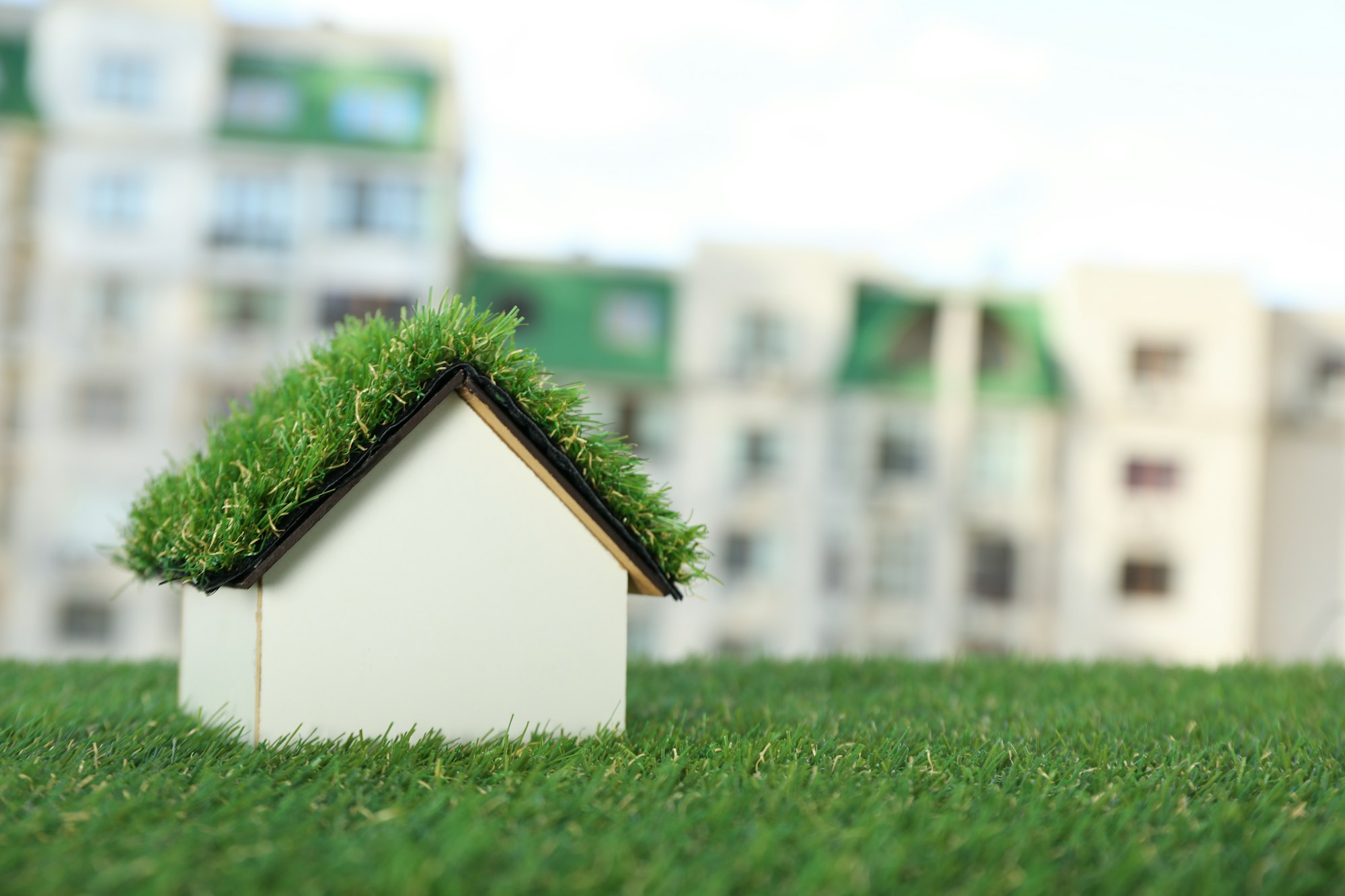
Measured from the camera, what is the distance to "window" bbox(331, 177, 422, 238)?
31281 millimetres

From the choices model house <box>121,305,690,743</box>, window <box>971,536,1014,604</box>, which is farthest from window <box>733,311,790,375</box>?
model house <box>121,305,690,743</box>

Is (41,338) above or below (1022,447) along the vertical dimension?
above

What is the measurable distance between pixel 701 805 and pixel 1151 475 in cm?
3148

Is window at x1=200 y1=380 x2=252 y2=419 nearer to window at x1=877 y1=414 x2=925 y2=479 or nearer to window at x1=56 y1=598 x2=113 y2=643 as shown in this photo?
window at x1=56 y1=598 x2=113 y2=643

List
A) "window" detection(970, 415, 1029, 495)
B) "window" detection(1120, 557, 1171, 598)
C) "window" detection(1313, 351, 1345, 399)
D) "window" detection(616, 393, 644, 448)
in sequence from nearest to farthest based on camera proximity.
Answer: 1. "window" detection(970, 415, 1029, 495)
2. "window" detection(616, 393, 644, 448)
3. "window" detection(1120, 557, 1171, 598)
4. "window" detection(1313, 351, 1345, 399)

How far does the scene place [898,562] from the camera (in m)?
32.1

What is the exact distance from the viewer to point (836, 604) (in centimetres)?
3180

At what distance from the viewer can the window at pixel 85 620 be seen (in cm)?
3077

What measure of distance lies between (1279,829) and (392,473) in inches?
165

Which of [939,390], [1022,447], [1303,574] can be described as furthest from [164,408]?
[1303,574]

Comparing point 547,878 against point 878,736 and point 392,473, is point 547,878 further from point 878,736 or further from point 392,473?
point 878,736

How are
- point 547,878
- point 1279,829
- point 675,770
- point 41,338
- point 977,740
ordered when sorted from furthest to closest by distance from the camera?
point 41,338 → point 977,740 → point 675,770 → point 1279,829 → point 547,878

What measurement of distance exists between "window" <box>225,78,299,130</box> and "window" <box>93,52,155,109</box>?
2150 mm

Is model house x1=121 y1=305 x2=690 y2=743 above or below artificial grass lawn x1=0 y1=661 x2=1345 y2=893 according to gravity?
above
